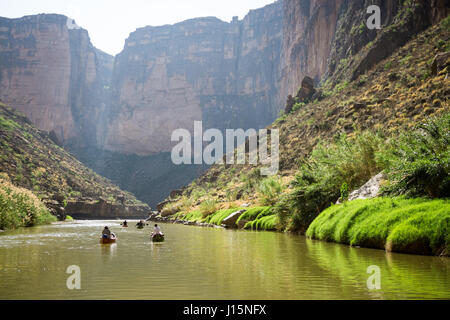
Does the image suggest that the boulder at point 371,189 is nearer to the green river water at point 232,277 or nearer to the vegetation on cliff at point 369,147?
the vegetation on cliff at point 369,147

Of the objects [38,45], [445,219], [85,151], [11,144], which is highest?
[38,45]

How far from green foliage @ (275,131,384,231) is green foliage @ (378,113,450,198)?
479 cm

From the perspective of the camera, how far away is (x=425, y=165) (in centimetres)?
1391

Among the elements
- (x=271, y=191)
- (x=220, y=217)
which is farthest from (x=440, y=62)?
(x=220, y=217)

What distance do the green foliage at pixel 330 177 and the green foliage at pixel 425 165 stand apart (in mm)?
4790

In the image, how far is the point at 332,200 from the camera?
2436cm

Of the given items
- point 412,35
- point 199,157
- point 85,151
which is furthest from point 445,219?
point 85,151

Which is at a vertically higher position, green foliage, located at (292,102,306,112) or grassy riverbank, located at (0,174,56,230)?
green foliage, located at (292,102,306,112)

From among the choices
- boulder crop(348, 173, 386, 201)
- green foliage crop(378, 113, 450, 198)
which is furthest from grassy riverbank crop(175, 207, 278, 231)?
green foliage crop(378, 113, 450, 198)

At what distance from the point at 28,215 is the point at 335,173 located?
115ft

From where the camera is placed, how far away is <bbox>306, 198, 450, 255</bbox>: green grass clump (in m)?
12.6

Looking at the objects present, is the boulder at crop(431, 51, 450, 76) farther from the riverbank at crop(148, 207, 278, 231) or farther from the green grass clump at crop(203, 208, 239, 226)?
the green grass clump at crop(203, 208, 239, 226)

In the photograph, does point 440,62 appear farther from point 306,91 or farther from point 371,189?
point 306,91
